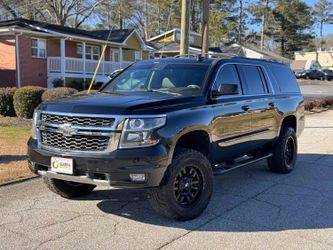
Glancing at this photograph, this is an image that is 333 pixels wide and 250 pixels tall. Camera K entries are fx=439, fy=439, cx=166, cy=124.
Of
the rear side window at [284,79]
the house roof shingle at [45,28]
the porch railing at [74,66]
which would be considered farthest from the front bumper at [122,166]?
the porch railing at [74,66]

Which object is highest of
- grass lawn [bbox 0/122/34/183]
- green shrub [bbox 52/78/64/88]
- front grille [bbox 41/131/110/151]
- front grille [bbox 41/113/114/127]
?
front grille [bbox 41/113/114/127]

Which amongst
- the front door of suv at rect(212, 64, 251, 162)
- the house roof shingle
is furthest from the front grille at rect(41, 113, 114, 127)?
the house roof shingle

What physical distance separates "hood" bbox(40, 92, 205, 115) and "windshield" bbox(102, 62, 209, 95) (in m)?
0.39

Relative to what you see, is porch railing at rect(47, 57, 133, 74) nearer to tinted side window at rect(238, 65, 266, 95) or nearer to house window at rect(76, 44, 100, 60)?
house window at rect(76, 44, 100, 60)

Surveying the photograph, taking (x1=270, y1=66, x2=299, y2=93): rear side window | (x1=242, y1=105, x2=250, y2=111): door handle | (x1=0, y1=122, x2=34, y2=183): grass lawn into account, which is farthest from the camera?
(x1=270, y1=66, x2=299, y2=93): rear side window

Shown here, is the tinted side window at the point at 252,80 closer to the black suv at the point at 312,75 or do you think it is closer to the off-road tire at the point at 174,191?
the off-road tire at the point at 174,191

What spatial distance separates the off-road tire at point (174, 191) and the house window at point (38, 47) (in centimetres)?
2335

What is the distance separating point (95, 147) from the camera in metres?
4.80

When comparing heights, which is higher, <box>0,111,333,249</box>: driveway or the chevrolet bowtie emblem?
the chevrolet bowtie emblem

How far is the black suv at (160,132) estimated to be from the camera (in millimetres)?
4711

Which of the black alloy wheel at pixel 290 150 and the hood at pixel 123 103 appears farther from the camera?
the black alloy wheel at pixel 290 150

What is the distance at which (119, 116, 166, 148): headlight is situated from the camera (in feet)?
15.4

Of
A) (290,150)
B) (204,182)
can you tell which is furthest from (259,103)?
(204,182)

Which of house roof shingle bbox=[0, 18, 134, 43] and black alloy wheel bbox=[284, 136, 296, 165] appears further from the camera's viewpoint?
house roof shingle bbox=[0, 18, 134, 43]
